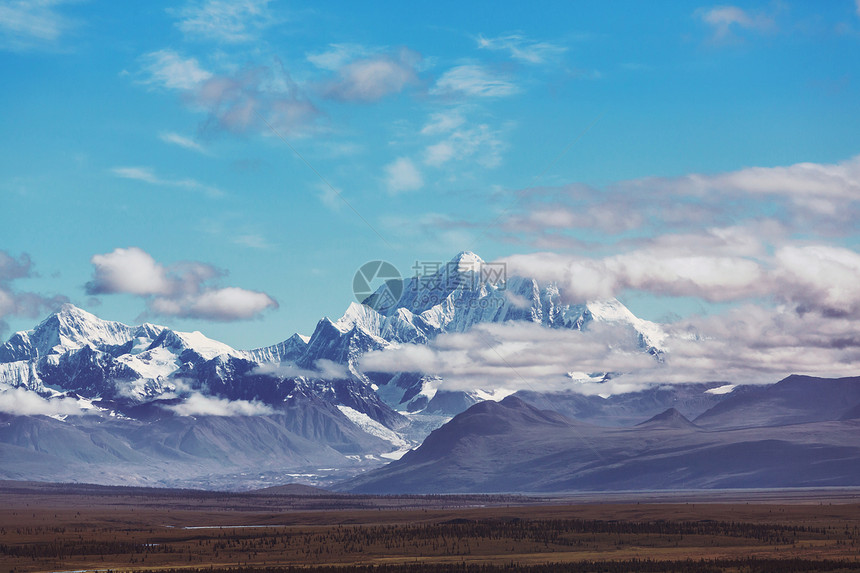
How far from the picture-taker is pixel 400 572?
179m

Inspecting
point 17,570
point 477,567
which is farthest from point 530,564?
point 17,570

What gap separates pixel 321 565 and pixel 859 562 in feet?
286

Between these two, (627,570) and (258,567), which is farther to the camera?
(258,567)

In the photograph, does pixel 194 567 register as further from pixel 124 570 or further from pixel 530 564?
pixel 530 564

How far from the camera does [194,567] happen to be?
19475 centimetres

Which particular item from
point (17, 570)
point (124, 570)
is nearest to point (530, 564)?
point (124, 570)

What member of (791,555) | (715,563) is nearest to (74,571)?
(715,563)

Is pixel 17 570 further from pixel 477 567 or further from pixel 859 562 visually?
pixel 859 562

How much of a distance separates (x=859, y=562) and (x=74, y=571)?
129 metres

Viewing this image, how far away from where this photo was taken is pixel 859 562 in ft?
565

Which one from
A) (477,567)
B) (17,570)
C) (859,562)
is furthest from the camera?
(17,570)

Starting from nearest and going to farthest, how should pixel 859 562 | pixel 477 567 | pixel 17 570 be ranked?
1. pixel 859 562
2. pixel 477 567
3. pixel 17 570

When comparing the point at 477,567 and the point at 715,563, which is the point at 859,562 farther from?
the point at 477,567

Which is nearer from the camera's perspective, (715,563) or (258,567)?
(715,563)
